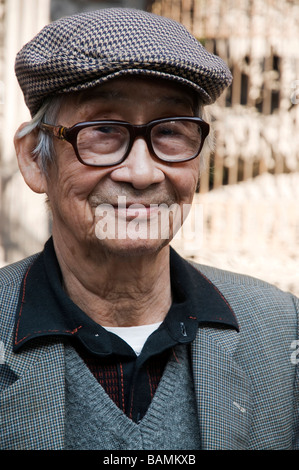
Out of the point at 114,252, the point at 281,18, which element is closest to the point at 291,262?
the point at 281,18

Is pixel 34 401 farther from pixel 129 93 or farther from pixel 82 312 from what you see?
pixel 129 93

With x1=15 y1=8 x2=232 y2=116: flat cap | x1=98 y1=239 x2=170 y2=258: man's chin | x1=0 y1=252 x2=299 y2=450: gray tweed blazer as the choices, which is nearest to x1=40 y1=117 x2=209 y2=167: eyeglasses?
x1=15 y1=8 x2=232 y2=116: flat cap

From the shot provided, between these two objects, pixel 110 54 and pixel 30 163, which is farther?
pixel 30 163

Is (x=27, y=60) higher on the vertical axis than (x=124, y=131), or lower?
higher

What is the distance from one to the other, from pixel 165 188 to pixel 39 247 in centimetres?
258

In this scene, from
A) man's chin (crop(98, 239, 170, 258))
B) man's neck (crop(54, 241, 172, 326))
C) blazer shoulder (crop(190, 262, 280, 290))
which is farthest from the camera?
blazer shoulder (crop(190, 262, 280, 290))

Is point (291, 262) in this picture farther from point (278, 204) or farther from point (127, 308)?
point (127, 308)

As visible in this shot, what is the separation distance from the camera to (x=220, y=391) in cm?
165

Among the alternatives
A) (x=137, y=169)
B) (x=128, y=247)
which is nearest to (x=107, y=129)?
(x=137, y=169)

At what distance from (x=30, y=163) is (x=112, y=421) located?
31.1 inches

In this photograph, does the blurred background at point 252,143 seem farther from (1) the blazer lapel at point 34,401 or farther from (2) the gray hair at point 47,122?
(1) the blazer lapel at point 34,401

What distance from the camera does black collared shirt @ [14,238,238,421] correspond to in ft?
5.14

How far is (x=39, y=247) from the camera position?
13.3 feet

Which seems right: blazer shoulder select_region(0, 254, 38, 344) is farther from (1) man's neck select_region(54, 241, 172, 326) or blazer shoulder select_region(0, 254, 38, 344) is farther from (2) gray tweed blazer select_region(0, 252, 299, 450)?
(1) man's neck select_region(54, 241, 172, 326)
